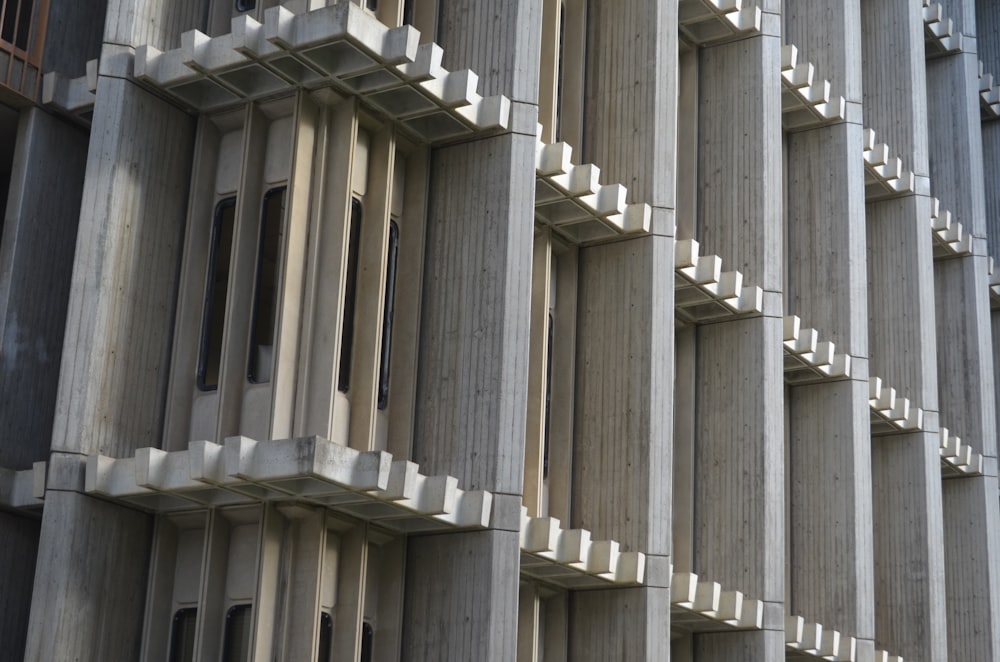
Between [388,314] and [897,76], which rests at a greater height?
[897,76]

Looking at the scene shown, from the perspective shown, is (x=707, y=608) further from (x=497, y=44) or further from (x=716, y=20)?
(x=716, y=20)

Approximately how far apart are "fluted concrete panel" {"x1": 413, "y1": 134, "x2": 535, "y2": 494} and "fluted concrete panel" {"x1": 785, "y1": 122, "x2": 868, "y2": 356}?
10.2 metres

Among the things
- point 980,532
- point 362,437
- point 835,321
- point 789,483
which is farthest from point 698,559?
point 980,532

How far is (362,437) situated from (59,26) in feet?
22.5

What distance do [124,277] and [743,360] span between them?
9.89 meters

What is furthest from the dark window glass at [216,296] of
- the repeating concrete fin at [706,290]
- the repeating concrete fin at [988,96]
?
the repeating concrete fin at [988,96]

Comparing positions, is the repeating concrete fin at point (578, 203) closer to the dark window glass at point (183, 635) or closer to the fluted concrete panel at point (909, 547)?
the dark window glass at point (183, 635)

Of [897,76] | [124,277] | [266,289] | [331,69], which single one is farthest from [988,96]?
[124,277]

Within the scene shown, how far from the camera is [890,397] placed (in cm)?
2597

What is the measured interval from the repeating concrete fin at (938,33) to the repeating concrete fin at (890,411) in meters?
9.10

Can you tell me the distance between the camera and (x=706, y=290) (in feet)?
68.3

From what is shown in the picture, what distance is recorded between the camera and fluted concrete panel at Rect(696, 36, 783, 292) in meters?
22.2

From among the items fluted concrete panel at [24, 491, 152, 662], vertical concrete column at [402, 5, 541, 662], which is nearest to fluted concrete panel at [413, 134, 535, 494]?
vertical concrete column at [402, 5, 541, 662]

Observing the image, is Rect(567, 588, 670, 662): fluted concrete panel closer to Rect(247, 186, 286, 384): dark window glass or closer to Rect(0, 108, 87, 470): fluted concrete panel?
Rect(247, 186, 286, 384): dark window glass
